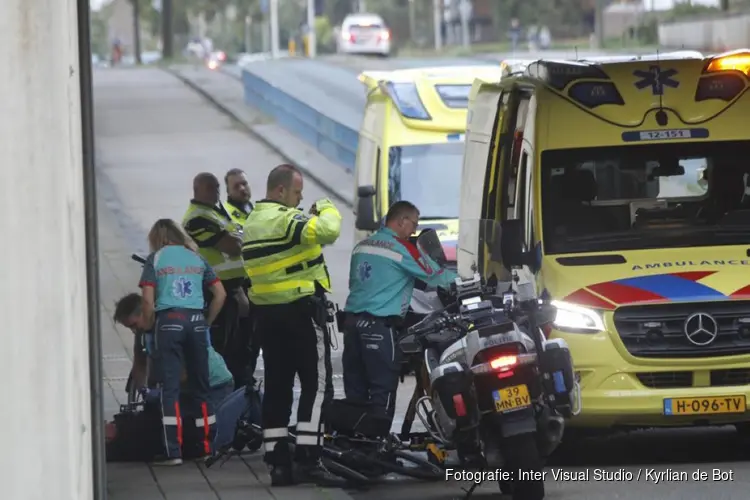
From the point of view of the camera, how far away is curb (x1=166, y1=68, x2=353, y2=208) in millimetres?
26987

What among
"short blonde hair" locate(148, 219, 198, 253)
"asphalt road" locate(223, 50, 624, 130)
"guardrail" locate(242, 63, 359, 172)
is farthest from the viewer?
"asphalt road" locate(223, 50, 624, 130)

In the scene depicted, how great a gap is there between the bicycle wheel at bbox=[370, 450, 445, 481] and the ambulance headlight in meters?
1.11

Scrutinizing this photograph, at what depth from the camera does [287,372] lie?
970cm

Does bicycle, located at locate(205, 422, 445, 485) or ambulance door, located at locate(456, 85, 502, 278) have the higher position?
ambulance door, located at locate(456, 85, 502, 278)

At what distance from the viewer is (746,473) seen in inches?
374

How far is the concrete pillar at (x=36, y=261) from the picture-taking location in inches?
240

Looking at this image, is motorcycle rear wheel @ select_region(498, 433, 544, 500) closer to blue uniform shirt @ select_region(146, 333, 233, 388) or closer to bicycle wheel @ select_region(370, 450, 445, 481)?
bicycle wheel @ select_region(370, 450, 445, 481)

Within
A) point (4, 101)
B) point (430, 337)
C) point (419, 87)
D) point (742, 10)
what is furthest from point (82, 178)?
point (742, 10)

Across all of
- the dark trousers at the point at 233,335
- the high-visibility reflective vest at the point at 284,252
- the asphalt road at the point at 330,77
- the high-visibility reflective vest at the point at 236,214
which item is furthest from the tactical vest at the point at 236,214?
the asphalt road at the point at 330,77

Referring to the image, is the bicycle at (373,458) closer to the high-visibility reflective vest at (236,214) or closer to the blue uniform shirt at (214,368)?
the blue uniform shirt at (214,368)

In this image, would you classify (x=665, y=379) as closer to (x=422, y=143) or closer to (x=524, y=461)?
(x=524, y=461)

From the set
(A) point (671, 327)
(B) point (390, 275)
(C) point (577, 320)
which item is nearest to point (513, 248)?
(C) point (577, 320)

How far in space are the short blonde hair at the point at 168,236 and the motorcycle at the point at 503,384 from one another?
220cm

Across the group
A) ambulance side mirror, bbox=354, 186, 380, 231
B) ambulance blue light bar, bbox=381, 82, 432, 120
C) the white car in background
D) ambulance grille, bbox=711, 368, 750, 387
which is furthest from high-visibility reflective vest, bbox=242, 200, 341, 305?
the white car in background
